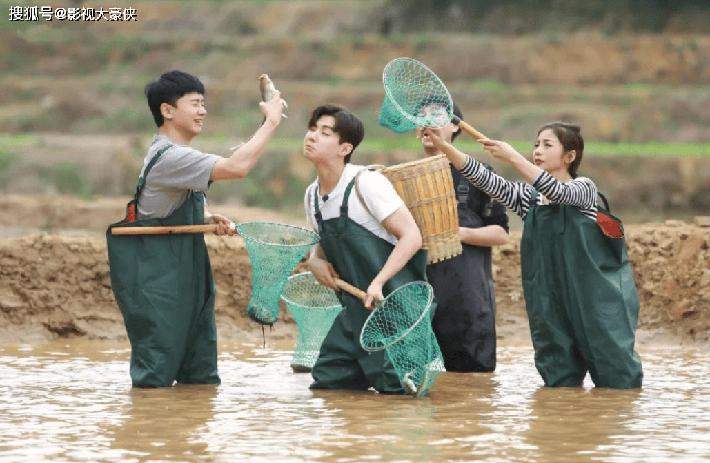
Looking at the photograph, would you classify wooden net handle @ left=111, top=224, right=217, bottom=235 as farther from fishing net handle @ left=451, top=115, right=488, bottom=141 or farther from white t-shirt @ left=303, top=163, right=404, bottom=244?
fishing net handle @ left=451, top=115, right=488, bottom=141

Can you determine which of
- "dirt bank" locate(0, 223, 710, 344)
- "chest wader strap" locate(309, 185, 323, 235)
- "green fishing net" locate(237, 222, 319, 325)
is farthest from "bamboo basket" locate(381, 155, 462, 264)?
"dirt bank" locate(0, 223, 710, 344)

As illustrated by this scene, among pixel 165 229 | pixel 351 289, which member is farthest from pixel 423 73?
pixel 165 229

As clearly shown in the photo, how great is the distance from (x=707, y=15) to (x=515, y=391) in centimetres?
2713

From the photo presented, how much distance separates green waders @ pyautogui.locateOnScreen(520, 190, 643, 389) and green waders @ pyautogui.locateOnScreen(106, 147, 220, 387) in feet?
6.46

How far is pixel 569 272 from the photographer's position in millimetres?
8648

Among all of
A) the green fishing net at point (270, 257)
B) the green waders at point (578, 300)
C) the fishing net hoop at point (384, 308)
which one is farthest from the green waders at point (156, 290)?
the green waders at point (578, 300)

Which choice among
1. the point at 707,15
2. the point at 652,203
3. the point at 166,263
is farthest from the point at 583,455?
the point at 707,15

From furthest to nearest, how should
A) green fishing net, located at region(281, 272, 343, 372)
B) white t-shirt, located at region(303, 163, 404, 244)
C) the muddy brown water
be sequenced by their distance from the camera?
green fishing net, located at region(281, 272, 343, 372) → white t-shirt, located at region(303, 163, 404, 244) → the muddy brown water

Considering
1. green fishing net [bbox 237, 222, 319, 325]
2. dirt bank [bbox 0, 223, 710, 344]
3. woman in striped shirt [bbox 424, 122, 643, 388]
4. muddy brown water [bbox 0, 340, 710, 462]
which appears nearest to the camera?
muddy brown water [bbox 0, 340, 710, 462]

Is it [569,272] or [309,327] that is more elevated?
[569,272]

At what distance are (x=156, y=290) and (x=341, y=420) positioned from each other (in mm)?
1592

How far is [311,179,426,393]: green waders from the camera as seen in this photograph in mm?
8250

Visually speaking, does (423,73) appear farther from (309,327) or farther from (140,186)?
(309,327)

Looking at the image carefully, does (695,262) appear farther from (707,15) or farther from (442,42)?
(707,15)
